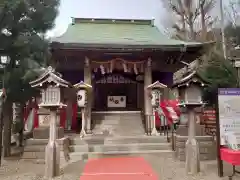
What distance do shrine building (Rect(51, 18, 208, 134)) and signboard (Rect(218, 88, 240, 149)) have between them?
4796 mm

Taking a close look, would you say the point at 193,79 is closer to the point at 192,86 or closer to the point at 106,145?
the point at 192,86

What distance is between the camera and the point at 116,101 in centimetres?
1409

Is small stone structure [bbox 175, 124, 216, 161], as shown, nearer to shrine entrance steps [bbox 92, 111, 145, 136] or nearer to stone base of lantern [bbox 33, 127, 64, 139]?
shrine entrance steps [bbox 92, 111, 145, 136]

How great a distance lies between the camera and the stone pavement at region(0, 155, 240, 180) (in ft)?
20.9

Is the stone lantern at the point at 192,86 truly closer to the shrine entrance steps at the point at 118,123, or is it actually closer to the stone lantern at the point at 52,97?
the stone lantern at the point at 52,97

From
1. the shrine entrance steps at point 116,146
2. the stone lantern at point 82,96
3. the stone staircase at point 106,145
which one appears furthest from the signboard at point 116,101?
the shrine entrance steps at point 116,146

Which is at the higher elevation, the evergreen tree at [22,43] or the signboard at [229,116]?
the evergreen tree at [22,43]

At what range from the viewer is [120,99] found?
14.1 m

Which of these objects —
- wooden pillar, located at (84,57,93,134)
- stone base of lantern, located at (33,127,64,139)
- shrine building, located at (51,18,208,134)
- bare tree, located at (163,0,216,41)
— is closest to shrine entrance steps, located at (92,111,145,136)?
wooden pillar, located at (84,57,93,134)

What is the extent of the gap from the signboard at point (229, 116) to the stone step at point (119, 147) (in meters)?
3.23

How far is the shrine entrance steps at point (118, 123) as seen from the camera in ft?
35.9

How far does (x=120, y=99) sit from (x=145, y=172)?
7.63 metres

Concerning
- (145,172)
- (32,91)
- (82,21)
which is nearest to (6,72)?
(32,91)

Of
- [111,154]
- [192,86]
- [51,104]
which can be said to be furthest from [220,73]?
[51,104]
